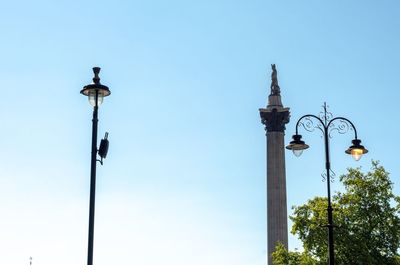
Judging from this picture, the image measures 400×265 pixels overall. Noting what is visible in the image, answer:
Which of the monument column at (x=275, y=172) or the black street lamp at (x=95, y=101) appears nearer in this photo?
the black street lamp at (x=95, y=101)

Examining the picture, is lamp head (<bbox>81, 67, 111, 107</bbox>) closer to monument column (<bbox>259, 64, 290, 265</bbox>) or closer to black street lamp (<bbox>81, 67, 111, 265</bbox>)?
black street lamp (<bbox>81, 67, 111, 265</bbox>)

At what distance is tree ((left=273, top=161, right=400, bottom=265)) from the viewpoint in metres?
53.5

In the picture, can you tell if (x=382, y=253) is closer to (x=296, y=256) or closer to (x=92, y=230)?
(x=296, y=256)

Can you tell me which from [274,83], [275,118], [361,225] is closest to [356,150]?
[361,225]

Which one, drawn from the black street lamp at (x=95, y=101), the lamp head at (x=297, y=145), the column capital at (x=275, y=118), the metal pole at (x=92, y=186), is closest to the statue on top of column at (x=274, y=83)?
the column capital at (x=275, y=118)

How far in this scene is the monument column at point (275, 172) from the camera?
7069 centimetres

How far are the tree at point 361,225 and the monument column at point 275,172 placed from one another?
13686 millimetres

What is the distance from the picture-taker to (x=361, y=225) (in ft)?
178

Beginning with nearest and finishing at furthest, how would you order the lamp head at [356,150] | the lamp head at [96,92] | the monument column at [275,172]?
the lamp head at [96,92] < the lamp head at [356,150] < the monument column at [275,172]

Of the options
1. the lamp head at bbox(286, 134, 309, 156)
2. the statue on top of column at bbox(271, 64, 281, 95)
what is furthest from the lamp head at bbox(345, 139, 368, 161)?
the statue on top of column at bbox(271, 64, 281, 95)

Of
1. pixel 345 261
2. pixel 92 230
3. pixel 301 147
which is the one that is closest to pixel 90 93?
pixel 92 230

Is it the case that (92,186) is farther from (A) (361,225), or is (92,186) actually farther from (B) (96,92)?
(A) (361,225)

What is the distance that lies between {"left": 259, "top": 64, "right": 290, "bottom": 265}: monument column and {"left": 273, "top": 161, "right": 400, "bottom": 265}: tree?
44.9 ft

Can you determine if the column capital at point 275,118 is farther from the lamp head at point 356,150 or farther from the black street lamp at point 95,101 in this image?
the black street lamp at point 95,101
